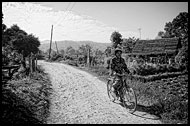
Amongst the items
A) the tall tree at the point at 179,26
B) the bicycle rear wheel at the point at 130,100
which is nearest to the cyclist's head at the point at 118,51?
the bicycle rear wheel at the point at 130,100

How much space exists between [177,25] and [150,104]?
57.7m

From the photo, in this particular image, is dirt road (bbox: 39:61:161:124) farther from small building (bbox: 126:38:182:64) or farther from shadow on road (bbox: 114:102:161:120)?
small building (bbox: 126:38:182:64)

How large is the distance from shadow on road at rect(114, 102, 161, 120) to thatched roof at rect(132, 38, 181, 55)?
1086 inches

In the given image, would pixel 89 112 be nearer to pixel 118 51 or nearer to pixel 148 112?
pixel 148 112

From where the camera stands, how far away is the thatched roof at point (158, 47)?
30.8 m

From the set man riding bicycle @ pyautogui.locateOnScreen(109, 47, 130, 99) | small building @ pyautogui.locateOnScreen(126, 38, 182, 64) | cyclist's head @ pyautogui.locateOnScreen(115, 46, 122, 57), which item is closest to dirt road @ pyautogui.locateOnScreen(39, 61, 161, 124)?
man riding bicycle @ pyautogui.locateOnScreen(109, 47, 130, 99)

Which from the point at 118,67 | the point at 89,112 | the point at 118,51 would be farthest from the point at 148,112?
the point at 118,51

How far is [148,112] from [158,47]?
30.2 metres

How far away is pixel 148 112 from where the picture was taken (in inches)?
211

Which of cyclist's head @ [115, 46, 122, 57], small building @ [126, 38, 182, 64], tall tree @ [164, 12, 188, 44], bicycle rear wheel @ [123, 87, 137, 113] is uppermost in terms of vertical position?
tall tree @ [164, 12, 188, 44]

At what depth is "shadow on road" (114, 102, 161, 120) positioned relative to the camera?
5012mm

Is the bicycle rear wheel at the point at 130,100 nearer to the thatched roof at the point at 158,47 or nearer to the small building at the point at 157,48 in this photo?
the small building at the point at 157,48

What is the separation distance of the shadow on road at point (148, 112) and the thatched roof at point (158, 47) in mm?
27582

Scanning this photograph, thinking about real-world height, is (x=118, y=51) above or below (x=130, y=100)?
above
